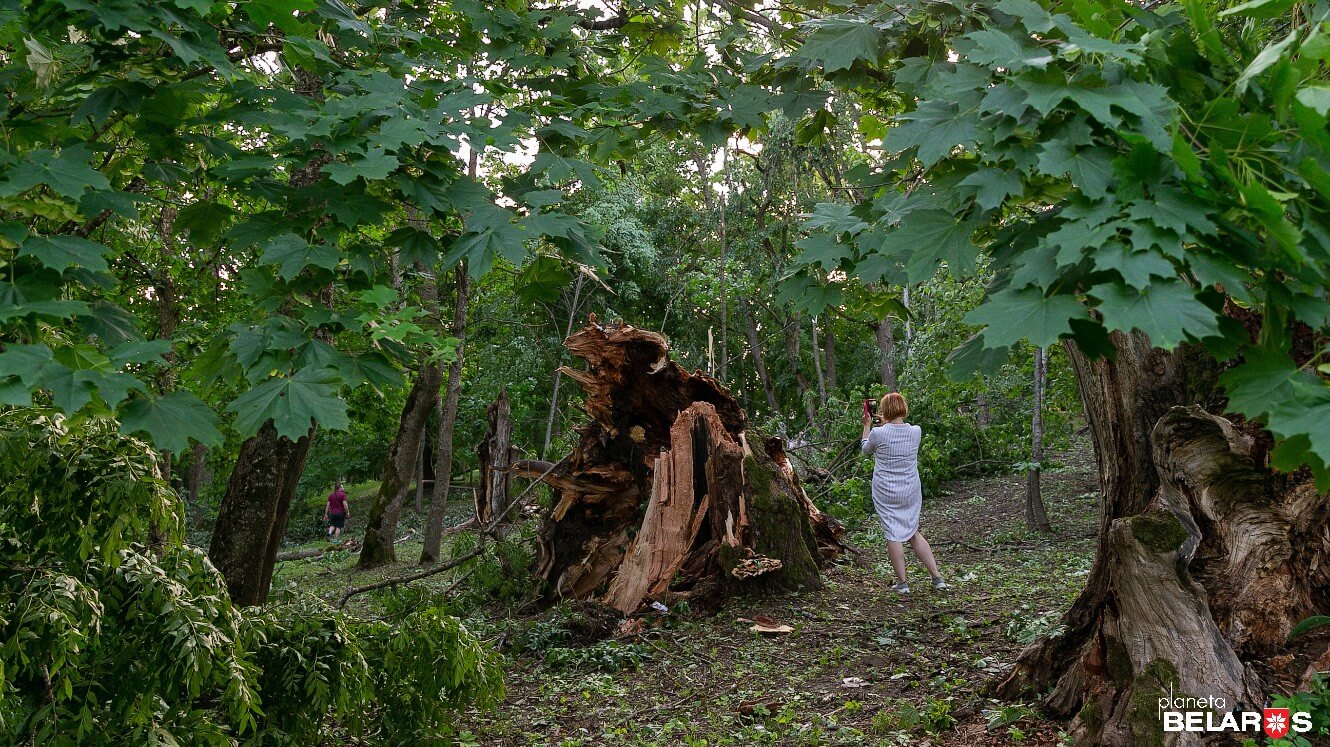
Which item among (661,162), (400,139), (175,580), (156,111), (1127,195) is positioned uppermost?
(661,162)

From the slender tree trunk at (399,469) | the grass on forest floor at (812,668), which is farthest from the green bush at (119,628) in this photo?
the slender tree trunk at (399,469)

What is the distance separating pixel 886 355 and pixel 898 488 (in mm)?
15218

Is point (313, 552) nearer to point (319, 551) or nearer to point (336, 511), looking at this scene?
point (319, 551)

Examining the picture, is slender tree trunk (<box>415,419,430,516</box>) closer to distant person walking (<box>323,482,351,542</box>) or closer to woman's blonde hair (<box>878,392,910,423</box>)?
distant person walking (<box>323,482,351,542</box>)

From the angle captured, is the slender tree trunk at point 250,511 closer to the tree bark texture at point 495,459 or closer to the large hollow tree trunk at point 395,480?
the tree bark texture at point 495,459

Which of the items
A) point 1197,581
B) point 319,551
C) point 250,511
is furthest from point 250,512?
point 319,551

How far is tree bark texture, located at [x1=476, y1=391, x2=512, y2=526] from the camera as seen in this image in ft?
41.5

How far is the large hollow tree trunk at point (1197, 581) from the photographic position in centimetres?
347

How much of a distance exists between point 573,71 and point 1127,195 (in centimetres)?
297

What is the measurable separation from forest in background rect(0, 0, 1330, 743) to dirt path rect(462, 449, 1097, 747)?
1.70 feet

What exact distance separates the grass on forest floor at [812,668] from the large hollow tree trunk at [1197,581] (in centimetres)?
45

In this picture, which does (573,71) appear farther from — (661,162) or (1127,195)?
(661,162)

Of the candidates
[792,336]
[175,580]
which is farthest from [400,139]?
[792,336]

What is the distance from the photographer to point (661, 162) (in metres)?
22.9
